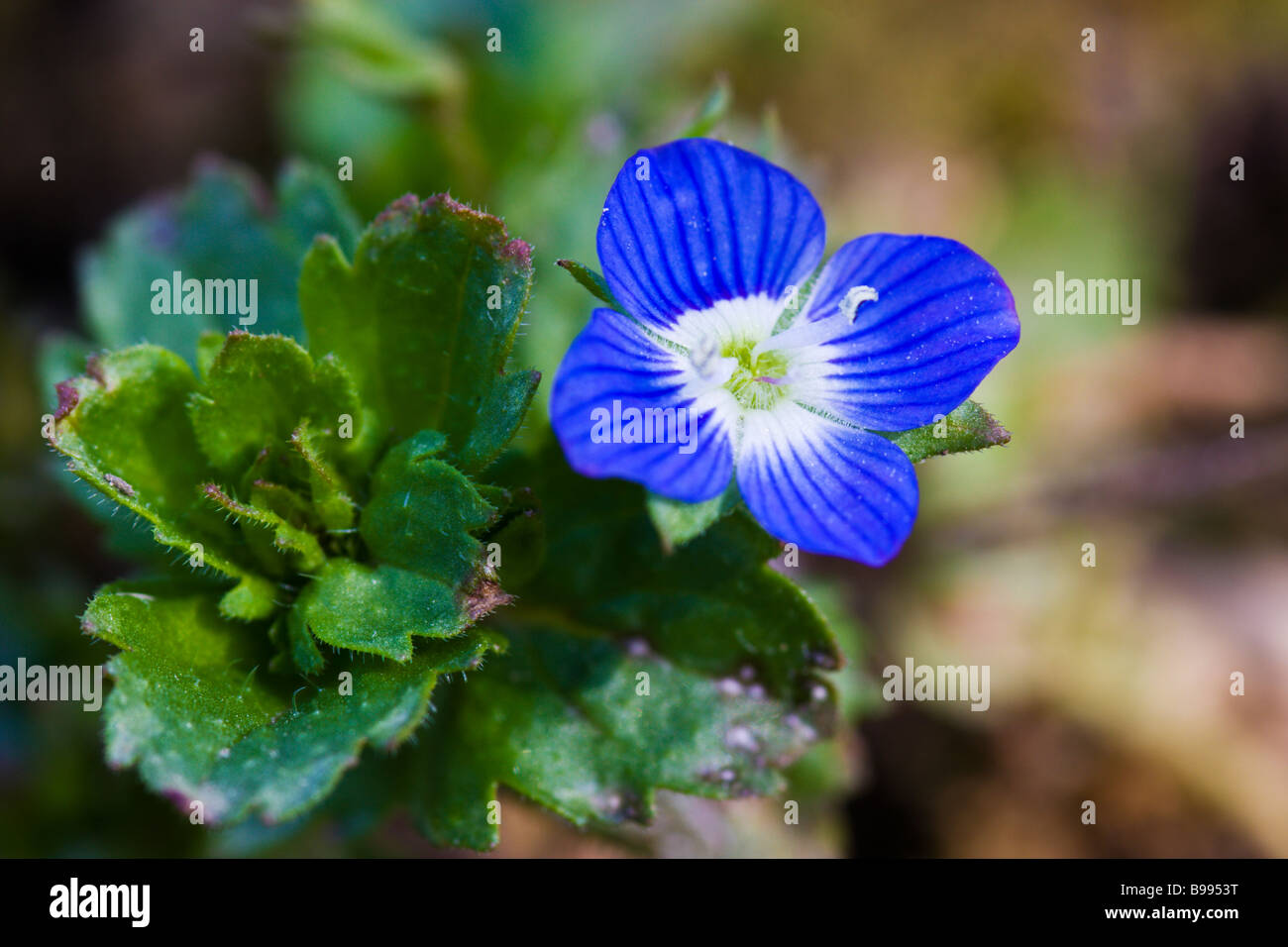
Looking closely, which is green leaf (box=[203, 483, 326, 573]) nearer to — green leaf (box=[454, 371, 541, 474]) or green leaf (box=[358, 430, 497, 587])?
green leaf (box=[358, 430, 497, 587])

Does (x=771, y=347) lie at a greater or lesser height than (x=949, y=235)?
lesser

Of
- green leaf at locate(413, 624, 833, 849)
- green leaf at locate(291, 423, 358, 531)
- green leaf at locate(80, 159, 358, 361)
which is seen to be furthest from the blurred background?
green leaf at locate(291, 423, 358, 531)

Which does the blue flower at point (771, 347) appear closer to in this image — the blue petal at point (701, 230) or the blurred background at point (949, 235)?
the blue petal at point (701, 230)

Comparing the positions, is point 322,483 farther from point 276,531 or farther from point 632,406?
point 632,406

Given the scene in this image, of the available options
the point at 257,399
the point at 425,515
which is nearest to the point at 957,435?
the point at 425,515

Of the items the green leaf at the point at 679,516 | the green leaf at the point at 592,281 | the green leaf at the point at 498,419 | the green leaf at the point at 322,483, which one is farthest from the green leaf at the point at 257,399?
the green leaf at the point at 679,516
